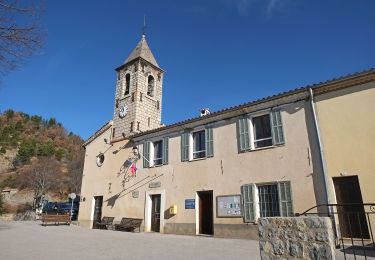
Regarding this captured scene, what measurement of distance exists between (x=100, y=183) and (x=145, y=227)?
18.3 feet

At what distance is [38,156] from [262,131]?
57504 mm

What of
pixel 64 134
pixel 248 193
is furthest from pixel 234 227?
pixel 64 134

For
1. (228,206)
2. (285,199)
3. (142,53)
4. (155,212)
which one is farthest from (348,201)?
(142,53)

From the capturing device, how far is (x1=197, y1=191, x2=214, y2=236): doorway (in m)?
13.6

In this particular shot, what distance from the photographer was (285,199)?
11.1 m

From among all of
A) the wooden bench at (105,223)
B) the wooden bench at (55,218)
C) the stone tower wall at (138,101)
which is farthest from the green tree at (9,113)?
the wooden bench at (105,223)

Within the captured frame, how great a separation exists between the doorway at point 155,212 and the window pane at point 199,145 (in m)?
3.32

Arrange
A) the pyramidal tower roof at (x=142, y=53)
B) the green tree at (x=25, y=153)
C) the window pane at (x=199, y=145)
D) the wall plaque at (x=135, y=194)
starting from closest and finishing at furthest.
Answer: the window pane at (x=199, y=145) → the wall plaque at (x=135, y=194) → the pyramidal tower roof at (x=142, y=53) → the green tree at (x=25, y=153)

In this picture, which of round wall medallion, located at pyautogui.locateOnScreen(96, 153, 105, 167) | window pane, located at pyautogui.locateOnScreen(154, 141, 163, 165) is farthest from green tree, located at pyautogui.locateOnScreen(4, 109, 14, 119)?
window pane, located at pyautogui.locateOnScreen(154, 141, 163, 165)

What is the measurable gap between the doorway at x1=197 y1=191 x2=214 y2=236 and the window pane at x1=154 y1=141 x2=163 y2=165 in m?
3.45

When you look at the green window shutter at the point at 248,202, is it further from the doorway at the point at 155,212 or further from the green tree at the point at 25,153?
the green tree at the point at 25,153

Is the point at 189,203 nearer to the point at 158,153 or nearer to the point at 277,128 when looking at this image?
the point at 158,153

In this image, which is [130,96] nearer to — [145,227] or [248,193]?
[145,227]

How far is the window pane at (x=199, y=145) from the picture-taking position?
574 inches
